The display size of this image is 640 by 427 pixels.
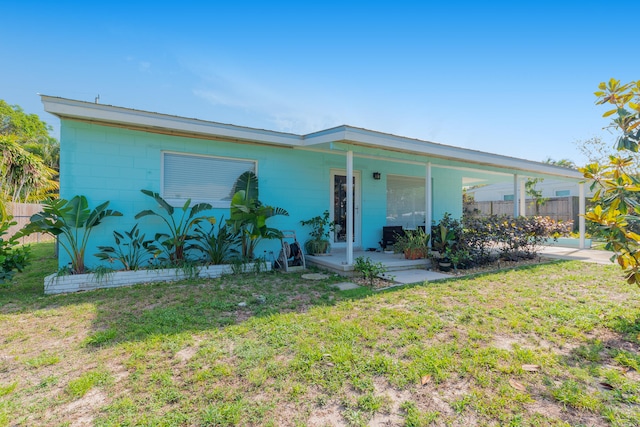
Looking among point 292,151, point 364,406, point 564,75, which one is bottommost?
point 364,406

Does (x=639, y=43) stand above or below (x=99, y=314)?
above

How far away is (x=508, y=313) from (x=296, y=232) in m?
4.82

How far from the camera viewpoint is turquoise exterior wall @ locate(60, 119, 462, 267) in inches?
216

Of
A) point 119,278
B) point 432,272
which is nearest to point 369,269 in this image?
point 432,272

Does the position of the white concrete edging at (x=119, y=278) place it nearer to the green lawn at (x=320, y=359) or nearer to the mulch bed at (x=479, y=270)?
the green lawn at (x=320, y=359)

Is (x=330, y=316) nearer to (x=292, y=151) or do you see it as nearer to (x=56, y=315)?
(x=56, y=315)

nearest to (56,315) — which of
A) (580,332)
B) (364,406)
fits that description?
(364,406)

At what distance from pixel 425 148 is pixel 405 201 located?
10.0ft

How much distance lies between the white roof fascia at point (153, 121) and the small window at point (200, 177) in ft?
1.96

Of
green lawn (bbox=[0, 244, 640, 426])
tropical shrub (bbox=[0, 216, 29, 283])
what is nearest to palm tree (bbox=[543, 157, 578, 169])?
green lawn (bbox=[0, 244, 640, 426])

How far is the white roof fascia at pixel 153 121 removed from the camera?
506cm

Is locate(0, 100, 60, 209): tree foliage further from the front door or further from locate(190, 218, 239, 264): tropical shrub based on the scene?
the front door

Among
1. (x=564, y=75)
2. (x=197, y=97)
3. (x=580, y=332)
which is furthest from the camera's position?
(x=197, y=97)

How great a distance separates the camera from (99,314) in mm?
3809
